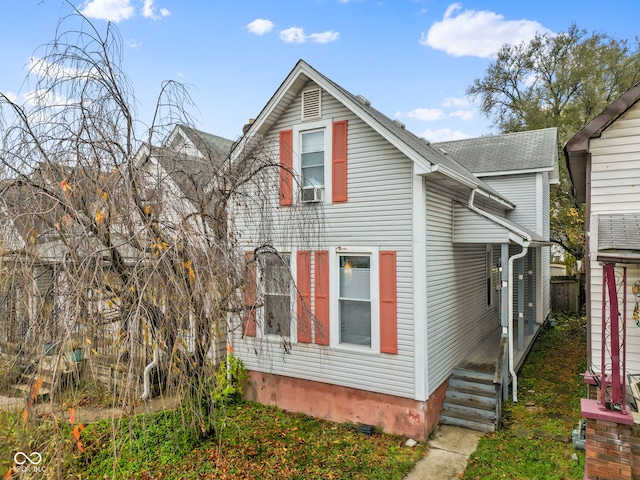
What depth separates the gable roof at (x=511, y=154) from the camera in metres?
13.4

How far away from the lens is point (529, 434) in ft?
22.3

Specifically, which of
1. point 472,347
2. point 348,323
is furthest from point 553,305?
point 348,323

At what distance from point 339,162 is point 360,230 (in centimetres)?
143

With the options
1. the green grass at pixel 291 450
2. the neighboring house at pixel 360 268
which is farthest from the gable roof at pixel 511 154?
the green grass at pixel 291 450

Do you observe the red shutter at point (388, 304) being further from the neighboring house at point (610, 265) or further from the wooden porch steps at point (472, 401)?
the neighboring house at point (610, 265)

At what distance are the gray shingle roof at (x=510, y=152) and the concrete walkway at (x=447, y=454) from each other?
32.5 feet

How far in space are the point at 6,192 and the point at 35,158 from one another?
49 cm

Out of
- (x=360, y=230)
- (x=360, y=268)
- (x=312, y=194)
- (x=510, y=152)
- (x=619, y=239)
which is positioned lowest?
(x=360, y=268)

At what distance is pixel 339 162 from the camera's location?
295 inches

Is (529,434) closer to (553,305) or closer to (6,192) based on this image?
(6,192)

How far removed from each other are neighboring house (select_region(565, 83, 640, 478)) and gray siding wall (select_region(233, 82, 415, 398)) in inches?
107

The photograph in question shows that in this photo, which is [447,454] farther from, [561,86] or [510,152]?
[561,86]

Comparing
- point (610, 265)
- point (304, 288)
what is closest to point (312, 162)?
point (304, 288)

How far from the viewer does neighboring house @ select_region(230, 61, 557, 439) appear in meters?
6.79
